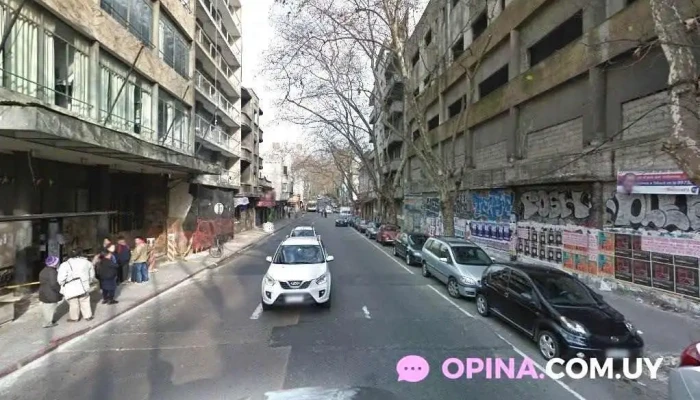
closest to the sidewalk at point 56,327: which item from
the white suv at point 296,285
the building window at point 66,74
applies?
the white suv at point 296,285

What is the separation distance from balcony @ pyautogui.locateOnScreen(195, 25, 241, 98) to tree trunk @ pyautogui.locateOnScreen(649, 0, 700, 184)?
2161 centimetres

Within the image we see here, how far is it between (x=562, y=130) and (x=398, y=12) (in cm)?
863

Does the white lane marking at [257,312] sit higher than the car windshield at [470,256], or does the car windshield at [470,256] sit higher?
Answer: the car windshield at [470,256]

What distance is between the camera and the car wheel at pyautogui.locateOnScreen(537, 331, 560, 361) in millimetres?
6246

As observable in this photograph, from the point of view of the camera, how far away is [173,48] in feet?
59.5

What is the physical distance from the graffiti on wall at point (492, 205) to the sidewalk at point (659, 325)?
24.3 ft

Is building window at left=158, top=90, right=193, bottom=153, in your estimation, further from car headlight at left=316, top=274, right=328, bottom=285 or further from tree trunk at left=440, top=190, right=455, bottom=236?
tree trunk at left=440, top=190, right=455, bottom=236

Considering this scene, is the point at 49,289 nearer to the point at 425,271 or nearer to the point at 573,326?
the point at 573,326

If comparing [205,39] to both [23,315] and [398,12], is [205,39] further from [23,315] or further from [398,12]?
[23,315]

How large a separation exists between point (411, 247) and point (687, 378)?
46.1 feet

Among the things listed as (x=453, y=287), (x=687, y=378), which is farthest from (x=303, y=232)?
(x=687, y=378)

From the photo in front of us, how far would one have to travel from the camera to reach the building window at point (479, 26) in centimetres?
2259

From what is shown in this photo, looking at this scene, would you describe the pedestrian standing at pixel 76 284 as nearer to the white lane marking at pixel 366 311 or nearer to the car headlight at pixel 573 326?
the white lane marking at pixel 366 311

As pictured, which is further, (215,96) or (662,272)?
(215,96)
